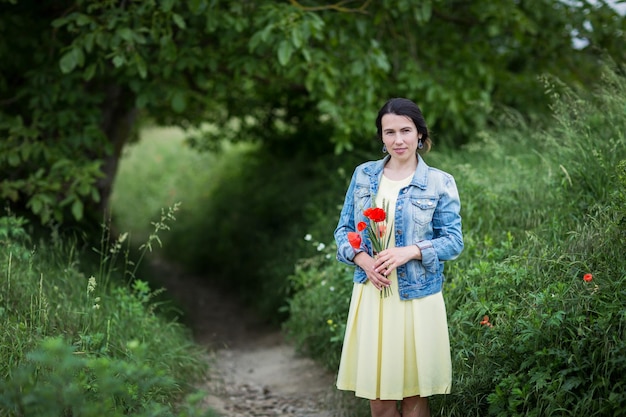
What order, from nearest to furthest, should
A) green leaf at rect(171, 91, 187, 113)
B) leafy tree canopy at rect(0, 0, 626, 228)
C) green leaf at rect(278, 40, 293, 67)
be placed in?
green leaf at rect(278, 40, 293, 67) → leafy tree canopy at rect(0, 0, 626, 228) → green leaf at rect(171, 91, 187, 113)

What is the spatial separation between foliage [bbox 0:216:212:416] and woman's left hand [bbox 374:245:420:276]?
40.0 inches

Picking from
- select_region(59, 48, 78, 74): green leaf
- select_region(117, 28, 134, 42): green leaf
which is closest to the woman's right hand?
select_region(117, 28, 134, 42): green leaf

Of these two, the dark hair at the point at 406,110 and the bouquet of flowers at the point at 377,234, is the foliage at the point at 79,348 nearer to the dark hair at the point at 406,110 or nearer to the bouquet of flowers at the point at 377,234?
the bouquet of flowers at the point at 377,234

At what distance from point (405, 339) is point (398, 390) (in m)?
0.23

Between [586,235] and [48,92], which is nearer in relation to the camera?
[586,235]

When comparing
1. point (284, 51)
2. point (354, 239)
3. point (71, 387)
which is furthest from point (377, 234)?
point (284, 51)

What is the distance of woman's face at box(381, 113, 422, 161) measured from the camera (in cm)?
322

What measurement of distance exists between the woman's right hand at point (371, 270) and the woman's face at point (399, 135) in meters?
0.50

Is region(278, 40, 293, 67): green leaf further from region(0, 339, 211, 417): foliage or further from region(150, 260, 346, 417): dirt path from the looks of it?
region(0, 339, 211, 417): foliage

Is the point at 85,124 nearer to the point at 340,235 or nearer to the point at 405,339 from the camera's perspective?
the point at 340,235

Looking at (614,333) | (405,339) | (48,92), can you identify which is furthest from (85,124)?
(614,333)

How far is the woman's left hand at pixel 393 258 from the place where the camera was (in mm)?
3123

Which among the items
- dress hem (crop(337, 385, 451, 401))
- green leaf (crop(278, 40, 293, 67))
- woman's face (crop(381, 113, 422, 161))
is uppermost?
green leaf (crop(278, 40, 293, 67))

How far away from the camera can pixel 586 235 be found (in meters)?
3.87
